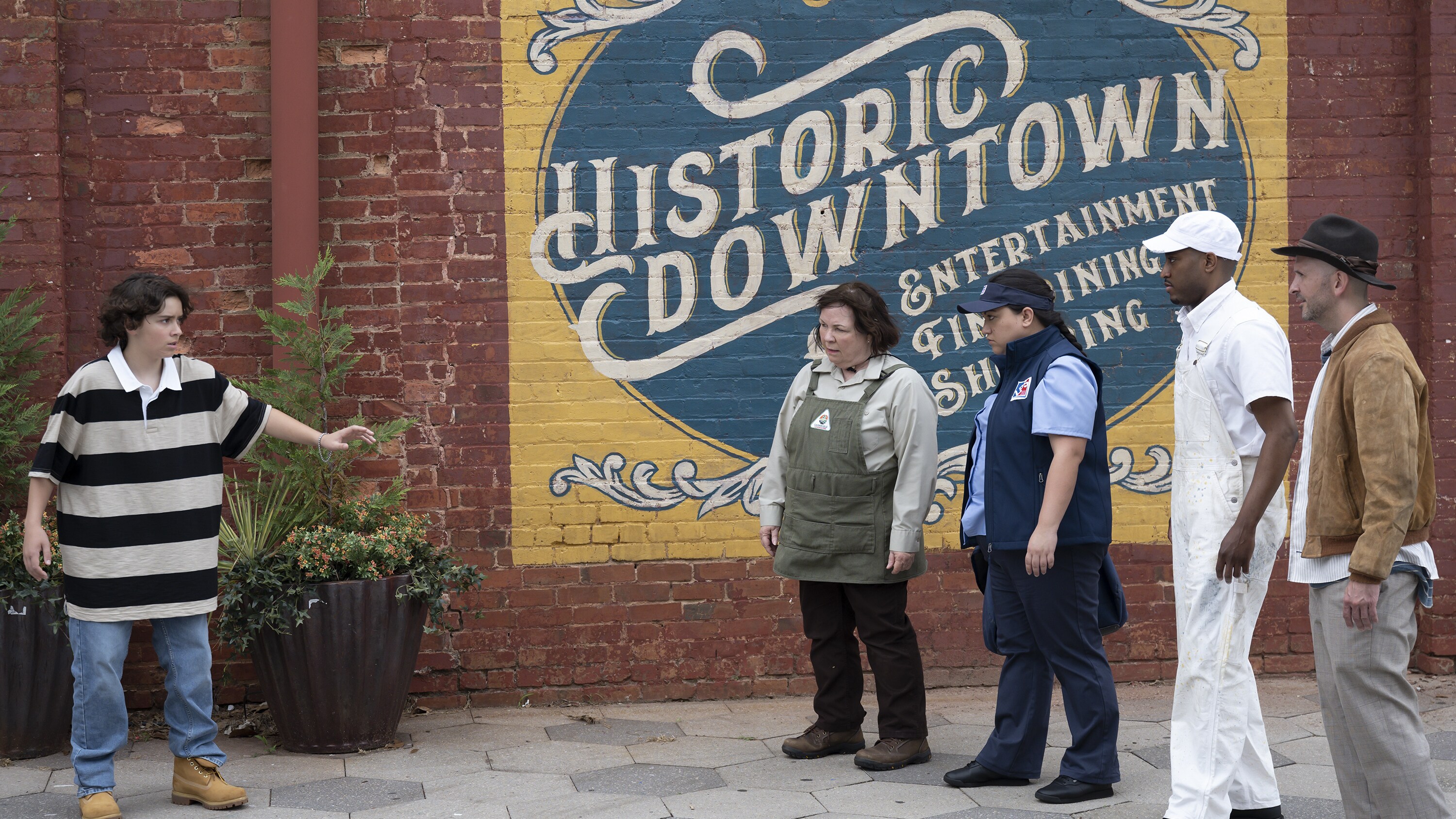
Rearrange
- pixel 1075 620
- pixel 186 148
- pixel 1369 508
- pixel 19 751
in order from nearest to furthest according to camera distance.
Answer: pixel 1369 508 < pixel 1075 620 < pixel 19 751 < pixel 186 148

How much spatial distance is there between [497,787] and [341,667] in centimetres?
84

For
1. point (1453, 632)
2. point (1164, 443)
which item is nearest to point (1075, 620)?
point (1164, 443)

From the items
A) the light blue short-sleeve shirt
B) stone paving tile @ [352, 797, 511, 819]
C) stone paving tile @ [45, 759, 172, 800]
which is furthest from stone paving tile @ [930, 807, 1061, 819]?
stone paving tile @ [45, 759, 172, 800]

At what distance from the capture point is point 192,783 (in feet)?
14.5

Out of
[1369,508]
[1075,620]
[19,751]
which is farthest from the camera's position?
[19,751]

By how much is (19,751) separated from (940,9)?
5.14 m

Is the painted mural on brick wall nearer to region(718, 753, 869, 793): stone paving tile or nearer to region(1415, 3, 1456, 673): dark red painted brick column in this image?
region(1415, 3, 1456, 673): dark red painted brick column

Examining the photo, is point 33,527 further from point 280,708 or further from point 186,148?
point 186,148

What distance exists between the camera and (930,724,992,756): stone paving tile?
502 centimetres

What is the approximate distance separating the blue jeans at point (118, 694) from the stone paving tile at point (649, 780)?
1.33m

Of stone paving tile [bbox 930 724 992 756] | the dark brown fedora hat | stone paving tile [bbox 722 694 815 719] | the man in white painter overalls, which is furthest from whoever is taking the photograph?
stone paving tile [bbox 722 694 815 719]

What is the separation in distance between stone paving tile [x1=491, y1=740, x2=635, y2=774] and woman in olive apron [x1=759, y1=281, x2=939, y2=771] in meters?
0.71

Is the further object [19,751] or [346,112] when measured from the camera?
[346,112]

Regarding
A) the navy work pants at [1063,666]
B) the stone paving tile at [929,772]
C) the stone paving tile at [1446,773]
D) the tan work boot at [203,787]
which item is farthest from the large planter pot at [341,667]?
the stone paving tile at [1446,773]
